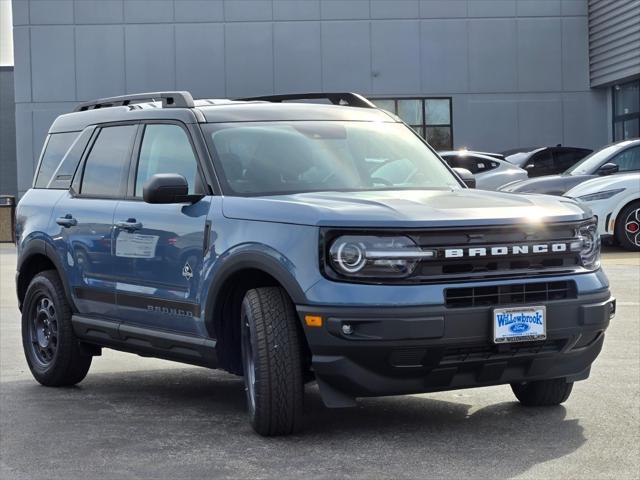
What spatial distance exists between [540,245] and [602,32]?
98.3ft

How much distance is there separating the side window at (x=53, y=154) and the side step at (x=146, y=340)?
1.23 metres

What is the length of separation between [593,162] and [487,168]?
5.41 m

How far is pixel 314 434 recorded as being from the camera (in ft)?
20.7

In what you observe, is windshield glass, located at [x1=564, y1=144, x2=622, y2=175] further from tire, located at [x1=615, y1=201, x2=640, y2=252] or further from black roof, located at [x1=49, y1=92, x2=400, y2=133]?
black roof, located at [x1=49, y1=92, x2=400, y2=133]

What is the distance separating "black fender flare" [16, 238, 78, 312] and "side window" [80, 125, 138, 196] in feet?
1.46

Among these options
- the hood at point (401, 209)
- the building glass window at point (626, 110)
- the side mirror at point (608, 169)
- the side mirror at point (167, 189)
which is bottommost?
the hood at point (401, 209)

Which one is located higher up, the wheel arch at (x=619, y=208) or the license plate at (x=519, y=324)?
the wheel arch at (x=619, y=208)

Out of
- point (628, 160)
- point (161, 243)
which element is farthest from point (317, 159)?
point (628, 160)

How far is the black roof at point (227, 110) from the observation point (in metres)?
7.20

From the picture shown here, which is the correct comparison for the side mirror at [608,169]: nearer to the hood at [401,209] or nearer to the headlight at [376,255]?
the hood at [401,209]

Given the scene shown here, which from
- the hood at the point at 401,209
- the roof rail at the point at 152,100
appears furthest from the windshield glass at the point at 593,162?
the hood at the point at 401,209

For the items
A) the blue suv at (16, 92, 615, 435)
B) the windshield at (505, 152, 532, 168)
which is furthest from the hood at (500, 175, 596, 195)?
the blue suv at (16, 92, 615, 435)

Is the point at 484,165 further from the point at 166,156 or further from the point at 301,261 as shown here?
the point at 301,261

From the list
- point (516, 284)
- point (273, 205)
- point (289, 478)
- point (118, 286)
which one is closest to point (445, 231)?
point (516, 284)
